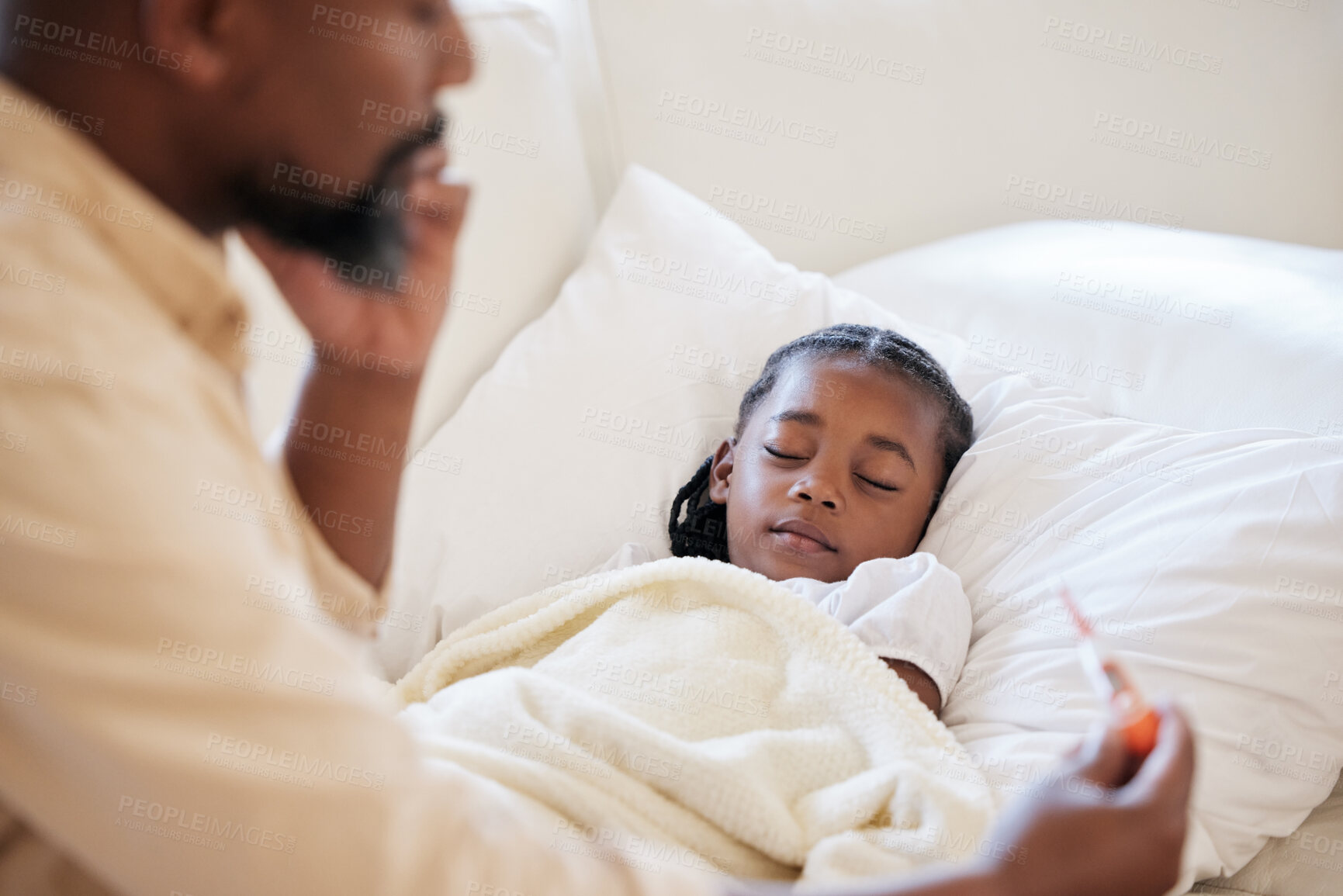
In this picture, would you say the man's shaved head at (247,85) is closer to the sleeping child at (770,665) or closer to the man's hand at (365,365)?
the man's hand at (365,365)

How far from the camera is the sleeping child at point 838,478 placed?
1.20 meters

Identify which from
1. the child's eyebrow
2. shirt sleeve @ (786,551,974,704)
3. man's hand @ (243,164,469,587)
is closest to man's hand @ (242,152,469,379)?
man's hand @ (243,164,469,587)

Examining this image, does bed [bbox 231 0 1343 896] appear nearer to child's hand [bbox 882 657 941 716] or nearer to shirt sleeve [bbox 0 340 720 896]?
child's hand [bbox 882 657 941 716]

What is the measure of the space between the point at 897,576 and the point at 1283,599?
1.23 ft

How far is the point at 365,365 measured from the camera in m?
0.68

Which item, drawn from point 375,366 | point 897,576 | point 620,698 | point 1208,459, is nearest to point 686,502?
point 897,576

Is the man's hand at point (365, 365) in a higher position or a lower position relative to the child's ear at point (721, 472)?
higher

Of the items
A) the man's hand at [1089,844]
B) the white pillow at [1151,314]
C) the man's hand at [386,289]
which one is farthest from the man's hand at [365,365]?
the white pillow at [1151,314]

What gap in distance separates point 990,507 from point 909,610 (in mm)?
252

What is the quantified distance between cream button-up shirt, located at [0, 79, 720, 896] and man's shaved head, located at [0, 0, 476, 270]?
0.02 m

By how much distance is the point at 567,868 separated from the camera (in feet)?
1.79

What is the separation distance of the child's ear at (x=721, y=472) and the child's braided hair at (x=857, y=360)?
0.01 m

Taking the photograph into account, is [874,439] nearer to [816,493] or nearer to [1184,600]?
[816,493]

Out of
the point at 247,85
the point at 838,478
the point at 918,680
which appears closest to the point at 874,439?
the point at 838,478
